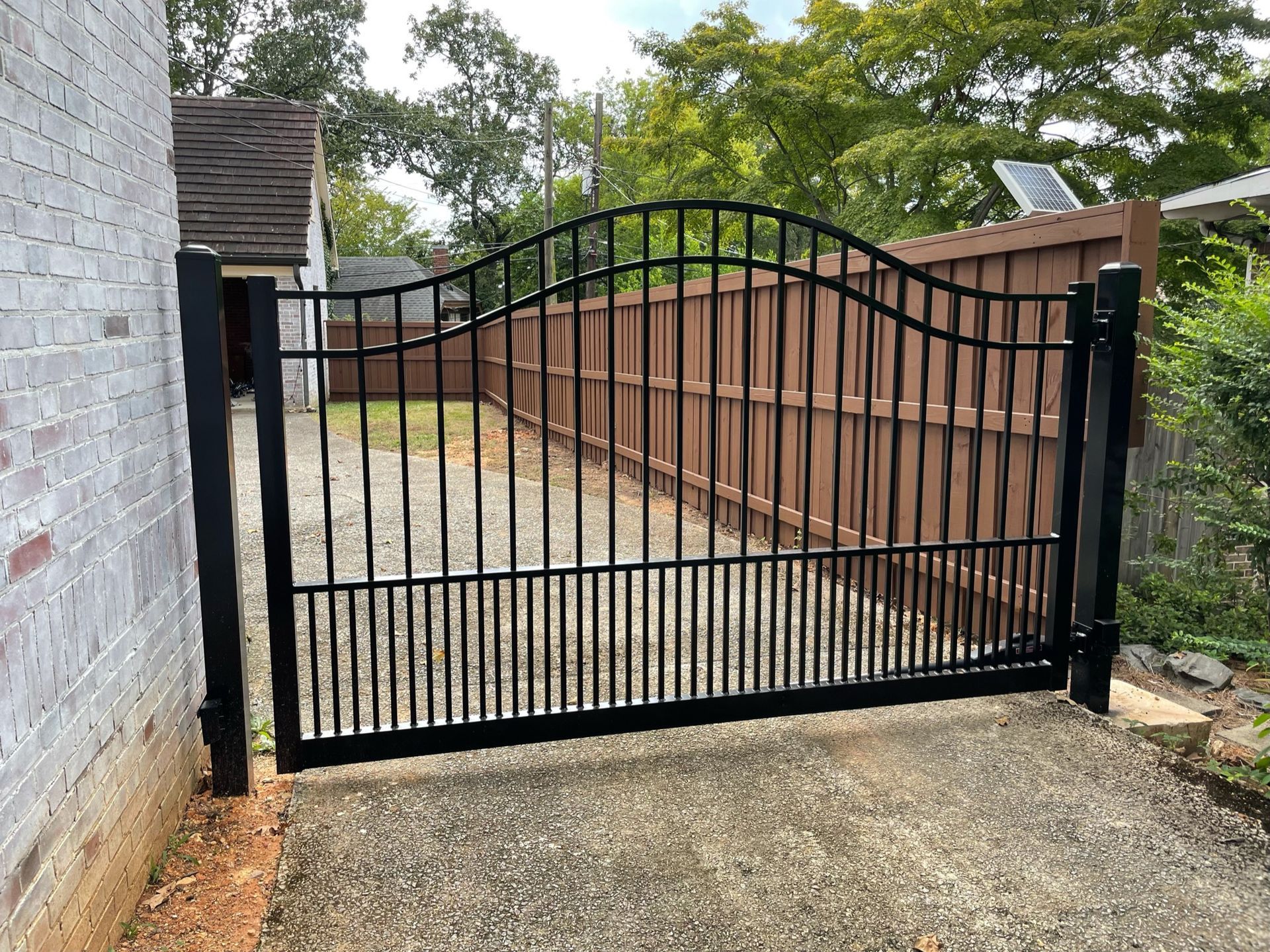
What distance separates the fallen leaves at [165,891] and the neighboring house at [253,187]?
11.7m

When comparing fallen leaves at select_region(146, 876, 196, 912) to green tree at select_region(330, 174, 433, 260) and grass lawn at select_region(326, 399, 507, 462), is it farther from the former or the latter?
green tree at select_region(330, 174, 433, 260)

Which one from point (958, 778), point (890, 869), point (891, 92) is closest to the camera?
point (890, 869)

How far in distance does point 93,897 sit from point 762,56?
1658 cm

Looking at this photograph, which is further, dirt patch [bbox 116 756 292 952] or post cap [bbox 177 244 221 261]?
post cap [bbox 177 244 221 261]

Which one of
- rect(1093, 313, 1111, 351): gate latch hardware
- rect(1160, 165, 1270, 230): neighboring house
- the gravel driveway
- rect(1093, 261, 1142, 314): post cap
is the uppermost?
rect(1160, 165, 1270, 230): neighboring house

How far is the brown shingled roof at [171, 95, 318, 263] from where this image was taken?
1348 cm

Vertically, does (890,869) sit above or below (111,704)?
below

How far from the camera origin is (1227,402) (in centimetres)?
297

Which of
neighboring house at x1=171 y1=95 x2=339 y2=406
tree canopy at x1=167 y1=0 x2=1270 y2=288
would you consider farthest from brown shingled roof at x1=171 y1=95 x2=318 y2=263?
tree canopy at x1=167 y1=0 x2=1270 y2=288

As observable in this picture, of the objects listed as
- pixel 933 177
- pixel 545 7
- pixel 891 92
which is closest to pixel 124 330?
pixel 933 177

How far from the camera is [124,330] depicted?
2.31 metres

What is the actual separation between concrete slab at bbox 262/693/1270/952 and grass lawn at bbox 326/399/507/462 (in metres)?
7.28

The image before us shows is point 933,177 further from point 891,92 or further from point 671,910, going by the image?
point 671,910

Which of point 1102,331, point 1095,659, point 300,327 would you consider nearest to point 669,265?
point 1102,331
